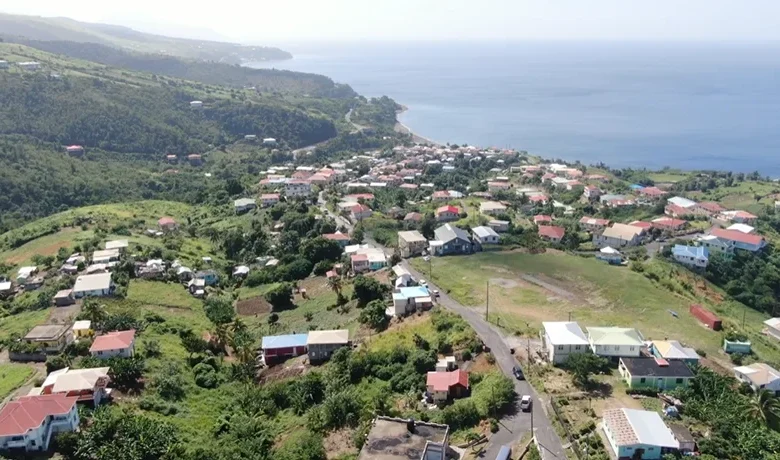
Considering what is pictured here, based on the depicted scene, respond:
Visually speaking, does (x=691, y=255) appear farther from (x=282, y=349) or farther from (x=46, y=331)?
(x=46, y=331)

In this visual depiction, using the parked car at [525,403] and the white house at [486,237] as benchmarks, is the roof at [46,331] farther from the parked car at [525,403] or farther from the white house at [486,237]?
the white house at [486,237]

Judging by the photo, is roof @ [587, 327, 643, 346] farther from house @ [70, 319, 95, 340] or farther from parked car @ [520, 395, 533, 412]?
house @ [70, 319, 95, 340]

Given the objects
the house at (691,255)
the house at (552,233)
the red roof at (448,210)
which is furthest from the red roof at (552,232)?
the house at (691,255)

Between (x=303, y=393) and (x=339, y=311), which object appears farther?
(x=339, y=311)

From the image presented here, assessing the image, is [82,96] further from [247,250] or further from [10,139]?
[247,250]

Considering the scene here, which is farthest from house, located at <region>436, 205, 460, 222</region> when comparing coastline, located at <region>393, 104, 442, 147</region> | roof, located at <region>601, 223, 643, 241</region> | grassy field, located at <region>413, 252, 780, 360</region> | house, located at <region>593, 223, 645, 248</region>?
coastline, located at <region>393, 104, 442, 147</region>

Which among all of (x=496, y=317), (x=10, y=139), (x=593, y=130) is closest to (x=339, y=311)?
(x=496, y=317)
